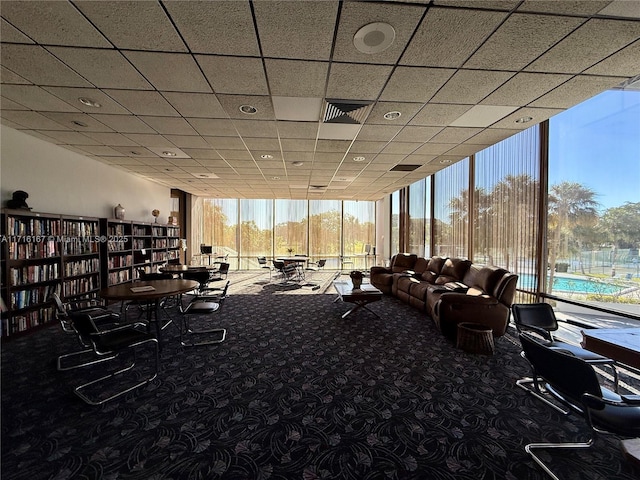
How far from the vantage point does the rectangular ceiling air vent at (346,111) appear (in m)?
3.34

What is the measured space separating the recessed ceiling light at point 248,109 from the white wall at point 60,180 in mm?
3861

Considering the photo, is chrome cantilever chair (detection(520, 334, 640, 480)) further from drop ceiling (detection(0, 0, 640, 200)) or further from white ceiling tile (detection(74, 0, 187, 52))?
white ceiling tile (detection(74, 0, 187, 52))

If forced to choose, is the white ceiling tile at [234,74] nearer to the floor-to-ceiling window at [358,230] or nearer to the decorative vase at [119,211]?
the decorative vase at [119,211]

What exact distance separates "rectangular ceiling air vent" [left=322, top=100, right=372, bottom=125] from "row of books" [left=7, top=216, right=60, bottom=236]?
492cm

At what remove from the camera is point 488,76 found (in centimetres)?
280

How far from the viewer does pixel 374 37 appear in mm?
2248

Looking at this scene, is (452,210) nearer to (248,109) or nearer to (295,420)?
(248,109)

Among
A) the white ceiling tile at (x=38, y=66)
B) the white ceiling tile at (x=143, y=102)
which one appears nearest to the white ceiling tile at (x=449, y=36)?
the white ceiling tile at (x=143, y=102)

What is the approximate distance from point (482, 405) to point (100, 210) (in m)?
7.72

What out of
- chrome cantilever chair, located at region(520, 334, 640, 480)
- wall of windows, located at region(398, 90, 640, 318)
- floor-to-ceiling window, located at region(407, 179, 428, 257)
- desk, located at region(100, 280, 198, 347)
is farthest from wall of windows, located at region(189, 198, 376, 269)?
chrome cantilever chair, located at region(520, 334, 640, 480)

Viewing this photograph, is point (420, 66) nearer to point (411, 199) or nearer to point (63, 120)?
point (63, 120)

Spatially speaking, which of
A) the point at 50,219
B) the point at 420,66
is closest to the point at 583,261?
the point at 420,66

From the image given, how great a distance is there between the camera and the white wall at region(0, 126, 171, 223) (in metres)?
4.18

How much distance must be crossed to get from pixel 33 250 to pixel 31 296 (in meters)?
0.74
